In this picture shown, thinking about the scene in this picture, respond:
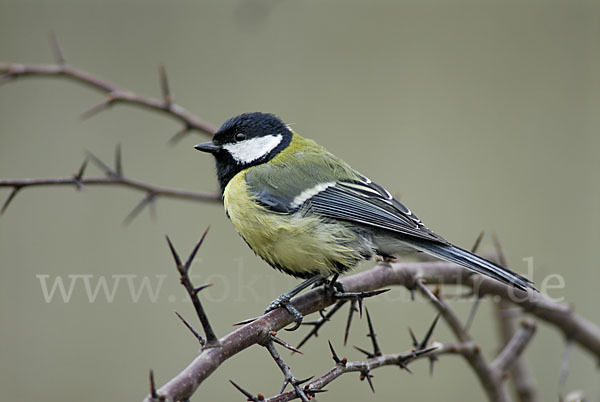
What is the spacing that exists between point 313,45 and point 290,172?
1.88m

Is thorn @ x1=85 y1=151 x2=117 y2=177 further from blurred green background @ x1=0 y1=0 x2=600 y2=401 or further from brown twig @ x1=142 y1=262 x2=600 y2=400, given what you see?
blurred green background @ x1=0 y1=0 x2=600 y2=401

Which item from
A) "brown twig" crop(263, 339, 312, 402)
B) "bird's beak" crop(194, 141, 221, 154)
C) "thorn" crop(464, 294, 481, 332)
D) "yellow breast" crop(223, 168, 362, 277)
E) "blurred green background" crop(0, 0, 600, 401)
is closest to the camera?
"brown twig" crop(263, 339, 312, 402)

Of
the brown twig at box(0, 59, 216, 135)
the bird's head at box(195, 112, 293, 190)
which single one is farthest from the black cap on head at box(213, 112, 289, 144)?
the brown twig at box(0, 59, 216, 135)

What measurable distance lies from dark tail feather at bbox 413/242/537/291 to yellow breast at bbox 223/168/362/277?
24cm

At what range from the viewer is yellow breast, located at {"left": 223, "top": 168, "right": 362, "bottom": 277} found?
188cm

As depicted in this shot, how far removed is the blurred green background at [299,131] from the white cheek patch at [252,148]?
3.08 ft

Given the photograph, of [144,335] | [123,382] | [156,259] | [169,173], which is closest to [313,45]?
[169,173]

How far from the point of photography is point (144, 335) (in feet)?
10.4

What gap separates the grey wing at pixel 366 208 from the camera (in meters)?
1.91

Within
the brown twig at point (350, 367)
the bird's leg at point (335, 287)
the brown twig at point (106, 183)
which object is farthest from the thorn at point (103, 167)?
the brown twig at point (350, 367)

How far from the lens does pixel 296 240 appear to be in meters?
1.90

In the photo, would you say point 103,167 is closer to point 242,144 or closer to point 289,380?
point 242,144

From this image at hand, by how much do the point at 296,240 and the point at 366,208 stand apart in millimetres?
274

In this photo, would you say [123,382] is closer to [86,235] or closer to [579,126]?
[86,235]
